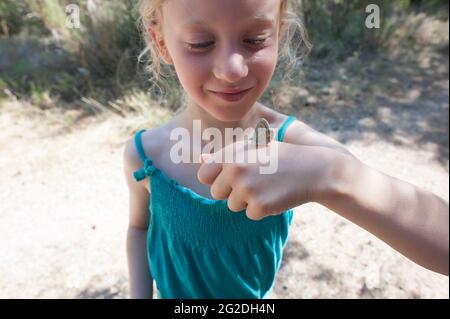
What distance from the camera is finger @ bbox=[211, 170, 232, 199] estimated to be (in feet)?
1.90

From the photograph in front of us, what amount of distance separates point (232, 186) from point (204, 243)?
518 mm

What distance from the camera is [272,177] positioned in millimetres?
566

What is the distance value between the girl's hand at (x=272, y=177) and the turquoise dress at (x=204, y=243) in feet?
1.42

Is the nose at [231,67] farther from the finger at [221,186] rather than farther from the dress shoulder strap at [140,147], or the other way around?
the dress shoulder strap at [140,147]

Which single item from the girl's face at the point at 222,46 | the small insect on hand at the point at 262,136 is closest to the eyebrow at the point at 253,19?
the girl's face at the point at 222,46

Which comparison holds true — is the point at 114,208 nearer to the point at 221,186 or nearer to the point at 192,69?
the point at 192,69

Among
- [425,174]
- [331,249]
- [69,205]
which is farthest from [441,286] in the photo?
[69,205]

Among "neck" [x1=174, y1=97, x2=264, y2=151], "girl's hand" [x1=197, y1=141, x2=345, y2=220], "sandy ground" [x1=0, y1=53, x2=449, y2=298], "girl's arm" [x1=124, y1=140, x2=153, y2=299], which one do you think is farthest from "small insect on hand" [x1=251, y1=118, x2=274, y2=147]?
"sandy ground" [x1=0, y1=53, x2=449, y2=298]

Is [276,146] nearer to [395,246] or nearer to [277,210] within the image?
[277,210]

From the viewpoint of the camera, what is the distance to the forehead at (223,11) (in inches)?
27.7

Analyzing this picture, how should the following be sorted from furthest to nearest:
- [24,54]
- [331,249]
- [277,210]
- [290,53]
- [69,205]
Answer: [24,54], [69,205], [331,249], [290,53], [277,210]

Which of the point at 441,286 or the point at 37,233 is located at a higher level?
the point at 37,233

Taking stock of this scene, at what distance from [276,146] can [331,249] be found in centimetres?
188

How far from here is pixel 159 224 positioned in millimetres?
1131
